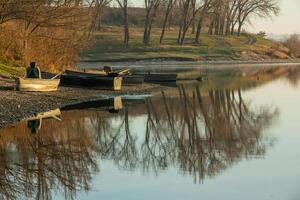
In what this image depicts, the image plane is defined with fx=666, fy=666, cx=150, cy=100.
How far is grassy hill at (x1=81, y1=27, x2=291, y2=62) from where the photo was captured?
82750 millimetres

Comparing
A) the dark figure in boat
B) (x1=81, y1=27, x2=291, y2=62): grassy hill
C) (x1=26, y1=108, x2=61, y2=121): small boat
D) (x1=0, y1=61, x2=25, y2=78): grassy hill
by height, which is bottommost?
(x1=81, y1=27, x2=291, y2=62): grassy hill

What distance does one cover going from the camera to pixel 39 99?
29047 millimetres

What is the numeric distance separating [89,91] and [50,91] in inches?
142

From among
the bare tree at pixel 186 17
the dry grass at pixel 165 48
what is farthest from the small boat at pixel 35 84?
the bare tree at pixel 186 17

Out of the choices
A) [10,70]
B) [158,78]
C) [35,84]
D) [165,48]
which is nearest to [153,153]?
[35,84]

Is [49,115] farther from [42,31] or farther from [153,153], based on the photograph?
[42,31]

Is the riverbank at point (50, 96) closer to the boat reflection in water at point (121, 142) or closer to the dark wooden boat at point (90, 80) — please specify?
the dark wooden boat at point (90, 80)

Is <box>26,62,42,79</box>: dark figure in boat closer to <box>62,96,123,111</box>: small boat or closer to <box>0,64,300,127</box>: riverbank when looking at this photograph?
<box>0,64,300,127</box>: riverbank

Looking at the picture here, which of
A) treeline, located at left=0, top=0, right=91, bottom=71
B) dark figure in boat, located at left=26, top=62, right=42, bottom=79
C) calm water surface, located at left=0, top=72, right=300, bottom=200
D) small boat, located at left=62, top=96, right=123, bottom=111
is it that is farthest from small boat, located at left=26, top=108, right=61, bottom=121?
treeline, located at left=0, top=0, right=91, bottom=71

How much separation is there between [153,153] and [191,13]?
257 feet

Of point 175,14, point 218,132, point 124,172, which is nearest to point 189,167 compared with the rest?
point 124,172

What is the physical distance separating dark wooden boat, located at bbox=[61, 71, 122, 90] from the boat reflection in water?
16.4 ft

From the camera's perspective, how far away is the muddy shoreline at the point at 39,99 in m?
23.9

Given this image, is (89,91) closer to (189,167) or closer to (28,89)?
(28,89)
